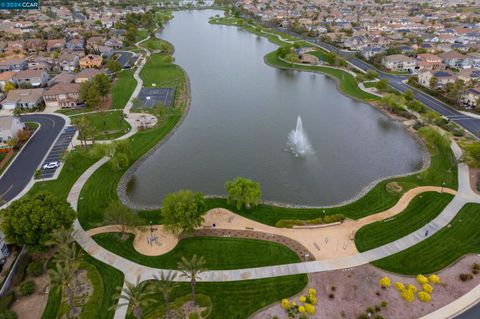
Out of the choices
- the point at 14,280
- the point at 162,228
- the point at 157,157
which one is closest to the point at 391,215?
the point at 162,228

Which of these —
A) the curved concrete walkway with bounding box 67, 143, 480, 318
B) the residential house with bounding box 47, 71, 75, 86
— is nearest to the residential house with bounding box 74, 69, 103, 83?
the residential house with bounding box 47, 71, 75, 86

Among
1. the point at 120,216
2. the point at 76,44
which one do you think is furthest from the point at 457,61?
the point at 76,44

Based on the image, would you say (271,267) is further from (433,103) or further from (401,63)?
(401,63)

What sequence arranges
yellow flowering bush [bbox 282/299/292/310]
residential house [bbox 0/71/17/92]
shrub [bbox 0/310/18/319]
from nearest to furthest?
shrub [bbox 0/310/18/319], yellow flowering bush [bbox 282/299/292/310], residential house [bbox 0/71/17/92]

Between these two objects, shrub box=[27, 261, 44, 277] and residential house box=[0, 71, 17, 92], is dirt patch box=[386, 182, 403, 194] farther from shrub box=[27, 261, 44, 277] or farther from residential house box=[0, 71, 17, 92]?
residential house box=[0, 71, 17, 92]

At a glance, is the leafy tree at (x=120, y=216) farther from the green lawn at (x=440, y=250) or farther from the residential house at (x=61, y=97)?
the residential house at (x=61, y=97)

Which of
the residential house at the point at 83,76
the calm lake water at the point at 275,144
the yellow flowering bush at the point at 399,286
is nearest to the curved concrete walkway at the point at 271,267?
the yellow flowering bush at the point at 399,286

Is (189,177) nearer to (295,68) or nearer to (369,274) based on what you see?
(369,274)
